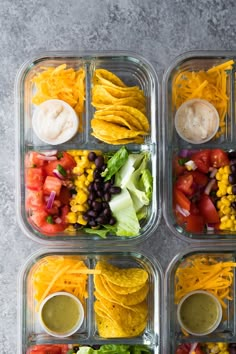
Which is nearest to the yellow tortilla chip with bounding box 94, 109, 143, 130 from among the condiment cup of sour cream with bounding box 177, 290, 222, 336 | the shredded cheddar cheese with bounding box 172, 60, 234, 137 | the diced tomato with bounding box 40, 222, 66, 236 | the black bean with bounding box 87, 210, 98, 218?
the shredded cheddar cheese with bounding box 172, 60, 234, 137

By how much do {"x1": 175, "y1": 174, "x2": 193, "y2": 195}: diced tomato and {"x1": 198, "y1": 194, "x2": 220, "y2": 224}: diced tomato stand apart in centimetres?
8

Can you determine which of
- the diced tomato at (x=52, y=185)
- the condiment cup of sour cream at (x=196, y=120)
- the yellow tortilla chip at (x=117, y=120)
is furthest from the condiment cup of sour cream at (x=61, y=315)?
the condiment cup of sour cream at (x=196, y=120)

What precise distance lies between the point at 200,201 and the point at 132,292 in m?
A: 0.54

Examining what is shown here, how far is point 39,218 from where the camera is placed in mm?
2906

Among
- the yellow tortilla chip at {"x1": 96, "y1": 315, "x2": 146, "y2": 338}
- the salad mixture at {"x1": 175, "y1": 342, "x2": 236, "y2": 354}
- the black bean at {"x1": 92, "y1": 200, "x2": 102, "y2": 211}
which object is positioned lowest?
the salad mixture at {"x1": 175, "y1": 342, "x2": 236, "y2": 354}

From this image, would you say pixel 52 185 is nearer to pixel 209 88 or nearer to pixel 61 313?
pixel 61 313

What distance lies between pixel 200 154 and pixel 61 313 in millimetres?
1005

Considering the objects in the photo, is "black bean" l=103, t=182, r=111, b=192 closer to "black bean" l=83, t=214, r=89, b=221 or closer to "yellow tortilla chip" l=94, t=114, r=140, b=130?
"black bean" l=83, t=214, r=89, b=221

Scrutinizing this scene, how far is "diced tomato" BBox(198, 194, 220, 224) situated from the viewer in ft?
9.68

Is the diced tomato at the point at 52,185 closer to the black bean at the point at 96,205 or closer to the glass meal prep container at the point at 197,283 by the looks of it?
the black bean at the point at 96,205

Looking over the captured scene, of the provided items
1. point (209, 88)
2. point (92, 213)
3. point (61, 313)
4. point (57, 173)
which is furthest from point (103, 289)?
point (209, 88)

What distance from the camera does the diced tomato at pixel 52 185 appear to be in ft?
9.48

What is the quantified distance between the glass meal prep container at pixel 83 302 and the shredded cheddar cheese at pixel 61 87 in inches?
27.8

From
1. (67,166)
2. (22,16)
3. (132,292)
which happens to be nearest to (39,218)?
(67,166)
